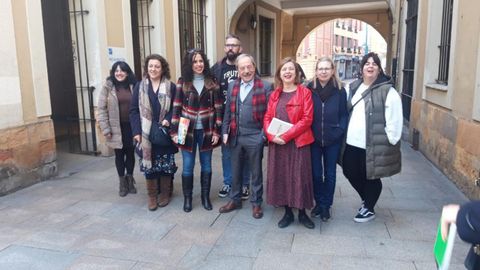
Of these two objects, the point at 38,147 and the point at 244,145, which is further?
the point at 38,147

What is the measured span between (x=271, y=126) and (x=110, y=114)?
77.3 inches

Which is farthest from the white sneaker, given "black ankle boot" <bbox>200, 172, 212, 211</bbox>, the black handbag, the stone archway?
the stone archway

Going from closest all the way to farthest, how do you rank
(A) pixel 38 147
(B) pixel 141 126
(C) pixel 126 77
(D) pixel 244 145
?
(D) pixel 244 145 < (B) pixel 141 126 < (C) pixel 126 77 < (A) pixel 38 147

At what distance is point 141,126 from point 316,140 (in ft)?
5.80

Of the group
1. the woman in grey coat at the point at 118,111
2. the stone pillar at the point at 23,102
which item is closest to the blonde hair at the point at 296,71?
the woman in grey coat at the point at 118,111

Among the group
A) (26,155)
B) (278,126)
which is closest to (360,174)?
(278,126)

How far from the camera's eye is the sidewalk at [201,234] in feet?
10.2

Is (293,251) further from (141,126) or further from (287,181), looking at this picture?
(141,126)

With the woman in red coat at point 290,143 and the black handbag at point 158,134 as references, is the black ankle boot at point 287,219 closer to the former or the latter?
the woman in red coat at point 290,143

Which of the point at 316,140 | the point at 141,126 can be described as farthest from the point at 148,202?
the point at 316,140

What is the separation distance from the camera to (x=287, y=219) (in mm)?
3756

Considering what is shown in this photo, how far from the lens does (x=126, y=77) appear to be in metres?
4.57

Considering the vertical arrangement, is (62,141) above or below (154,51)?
below

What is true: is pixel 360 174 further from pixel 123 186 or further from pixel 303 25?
pixel 303 25
